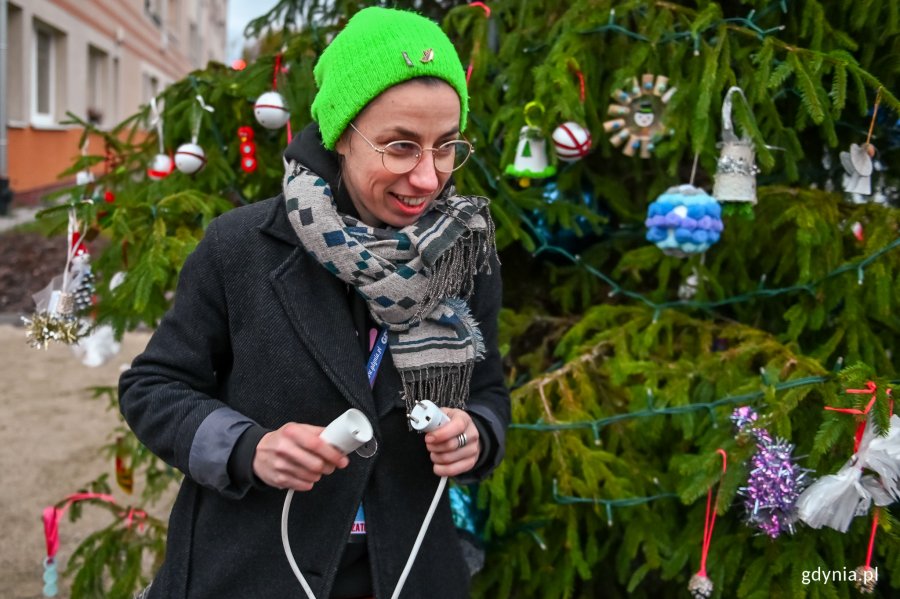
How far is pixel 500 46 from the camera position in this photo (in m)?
2.93

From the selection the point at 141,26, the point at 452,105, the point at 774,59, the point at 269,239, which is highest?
the point at 141,26

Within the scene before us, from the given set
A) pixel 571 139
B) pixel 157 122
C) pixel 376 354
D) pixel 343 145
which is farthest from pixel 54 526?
pixel 571 139

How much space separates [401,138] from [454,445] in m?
0.53

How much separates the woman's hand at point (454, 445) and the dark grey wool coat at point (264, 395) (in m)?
0.12

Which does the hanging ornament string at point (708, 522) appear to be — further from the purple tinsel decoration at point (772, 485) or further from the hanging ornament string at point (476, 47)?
the hanging ornament string at point (476, 47)

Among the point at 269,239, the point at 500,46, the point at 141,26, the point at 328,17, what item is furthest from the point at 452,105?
the point at 141,26

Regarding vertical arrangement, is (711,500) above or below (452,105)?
below

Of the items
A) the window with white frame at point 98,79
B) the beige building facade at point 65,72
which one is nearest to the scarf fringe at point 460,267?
the beige building facade at point 65,72

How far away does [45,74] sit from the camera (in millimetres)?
14125

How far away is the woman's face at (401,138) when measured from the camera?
1.45 m

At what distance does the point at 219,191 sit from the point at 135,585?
1.36 m

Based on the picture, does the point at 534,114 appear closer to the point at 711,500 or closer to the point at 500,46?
the point at 500,46

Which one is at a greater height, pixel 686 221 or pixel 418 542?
pixel 686 221

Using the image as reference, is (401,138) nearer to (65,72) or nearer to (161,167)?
(161,167)
